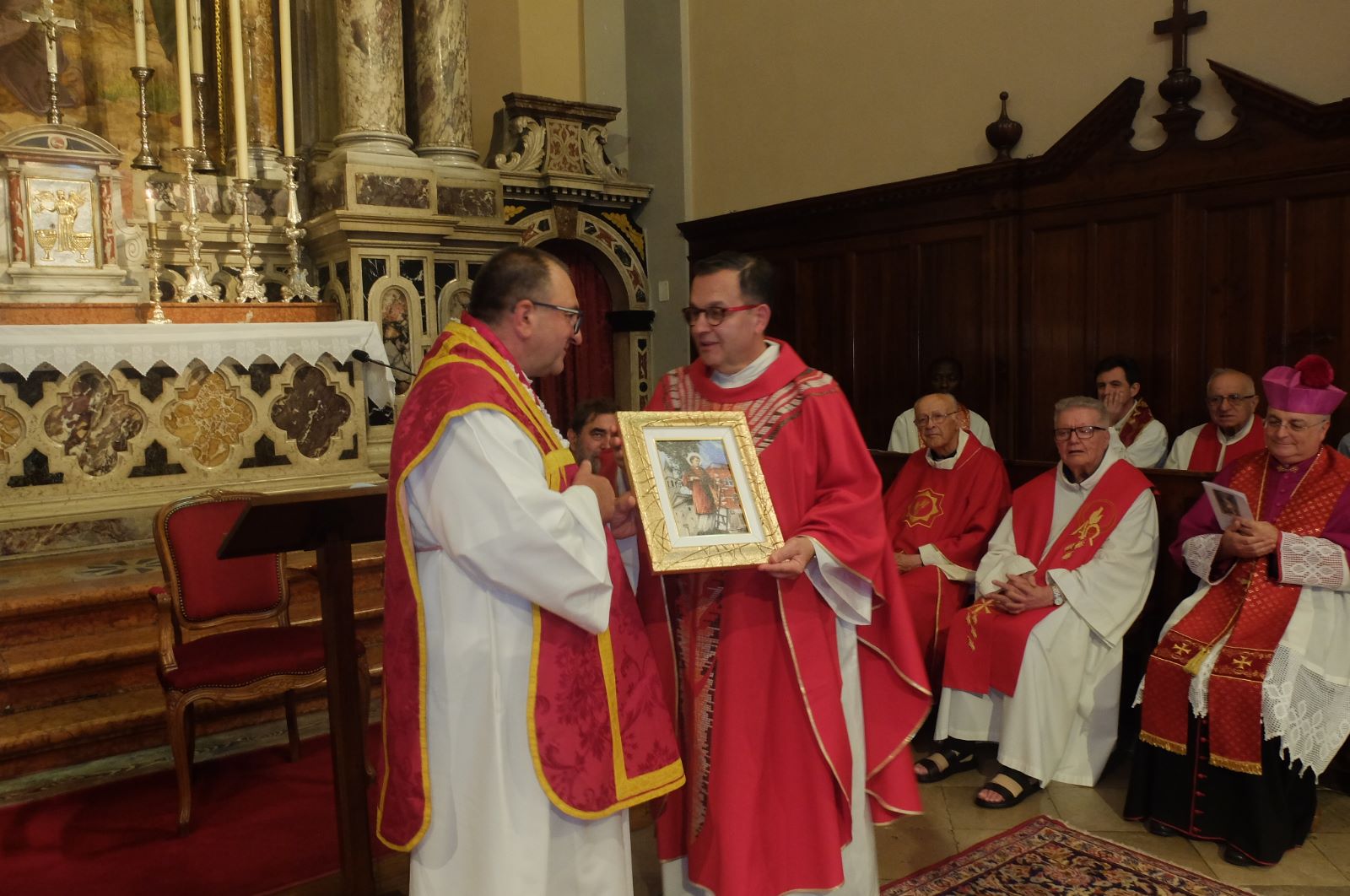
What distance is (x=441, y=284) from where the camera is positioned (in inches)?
291

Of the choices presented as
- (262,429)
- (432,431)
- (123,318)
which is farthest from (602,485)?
(123,318)

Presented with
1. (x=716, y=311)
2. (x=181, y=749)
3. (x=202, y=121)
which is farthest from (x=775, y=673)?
(x=202, y=121)

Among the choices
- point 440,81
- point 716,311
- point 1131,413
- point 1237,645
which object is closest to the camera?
point 716,311

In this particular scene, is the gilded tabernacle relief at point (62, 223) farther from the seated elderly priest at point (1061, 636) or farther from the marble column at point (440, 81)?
the seated elderly priest at point (1061, 636)

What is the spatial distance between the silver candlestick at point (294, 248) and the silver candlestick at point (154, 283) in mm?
792

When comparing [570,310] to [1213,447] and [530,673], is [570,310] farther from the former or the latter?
[1213,447]

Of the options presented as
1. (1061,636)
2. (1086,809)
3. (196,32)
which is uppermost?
(196,32)

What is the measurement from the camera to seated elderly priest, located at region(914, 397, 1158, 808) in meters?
3.98

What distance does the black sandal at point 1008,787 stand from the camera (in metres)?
3.81

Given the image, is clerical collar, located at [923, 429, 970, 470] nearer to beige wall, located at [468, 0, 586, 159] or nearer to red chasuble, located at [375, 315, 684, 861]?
red chasuble, located at [375, 315, 684, 861]

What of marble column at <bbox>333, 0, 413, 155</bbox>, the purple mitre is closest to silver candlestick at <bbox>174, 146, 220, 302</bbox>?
marble column at <bbox>333, 0, 413, 155</bbox>

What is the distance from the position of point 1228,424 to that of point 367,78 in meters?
5.57

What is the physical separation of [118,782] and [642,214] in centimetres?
639

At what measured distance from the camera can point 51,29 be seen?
19.4 ft
